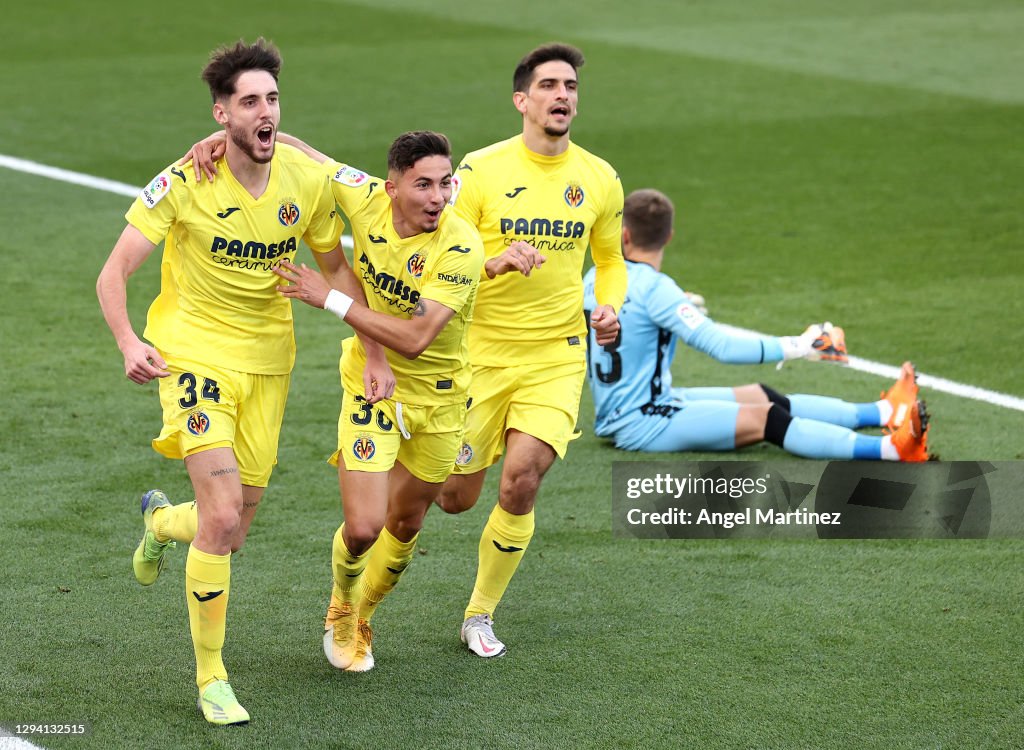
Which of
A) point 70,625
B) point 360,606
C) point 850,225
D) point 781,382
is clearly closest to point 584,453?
point 781,382

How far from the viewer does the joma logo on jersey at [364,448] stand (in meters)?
6.26

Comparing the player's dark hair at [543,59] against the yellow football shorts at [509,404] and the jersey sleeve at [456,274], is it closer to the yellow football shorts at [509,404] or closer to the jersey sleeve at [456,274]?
the jersey sleeve at [456,274]

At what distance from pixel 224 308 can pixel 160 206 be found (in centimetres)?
48

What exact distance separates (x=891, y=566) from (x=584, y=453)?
225 centimetres

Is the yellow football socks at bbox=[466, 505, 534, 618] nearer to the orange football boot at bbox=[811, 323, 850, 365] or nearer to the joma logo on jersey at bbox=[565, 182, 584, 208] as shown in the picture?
the joma logo on jersey at bbox=[565, 182, 584, 208]

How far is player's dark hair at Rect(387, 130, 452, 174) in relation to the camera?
607 cm

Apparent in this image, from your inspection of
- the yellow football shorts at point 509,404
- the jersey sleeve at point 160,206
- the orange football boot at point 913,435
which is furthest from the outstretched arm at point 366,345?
the orange football boot at point 913,435

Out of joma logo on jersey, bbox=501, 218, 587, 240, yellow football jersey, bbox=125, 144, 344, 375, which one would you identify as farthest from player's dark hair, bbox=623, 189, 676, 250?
yellow football jersey, bbox=125, 144, 344, 375

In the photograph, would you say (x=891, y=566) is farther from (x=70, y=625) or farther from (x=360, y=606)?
(x=70, y=625)

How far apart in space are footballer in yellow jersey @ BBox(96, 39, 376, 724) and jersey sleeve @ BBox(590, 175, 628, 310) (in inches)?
54.0

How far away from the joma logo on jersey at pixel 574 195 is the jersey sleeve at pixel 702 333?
1959mm

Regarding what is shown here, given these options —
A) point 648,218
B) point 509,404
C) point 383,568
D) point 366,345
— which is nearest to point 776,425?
point 648,218

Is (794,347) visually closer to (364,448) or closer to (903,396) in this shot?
(903,396)

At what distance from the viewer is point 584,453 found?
9.30m
